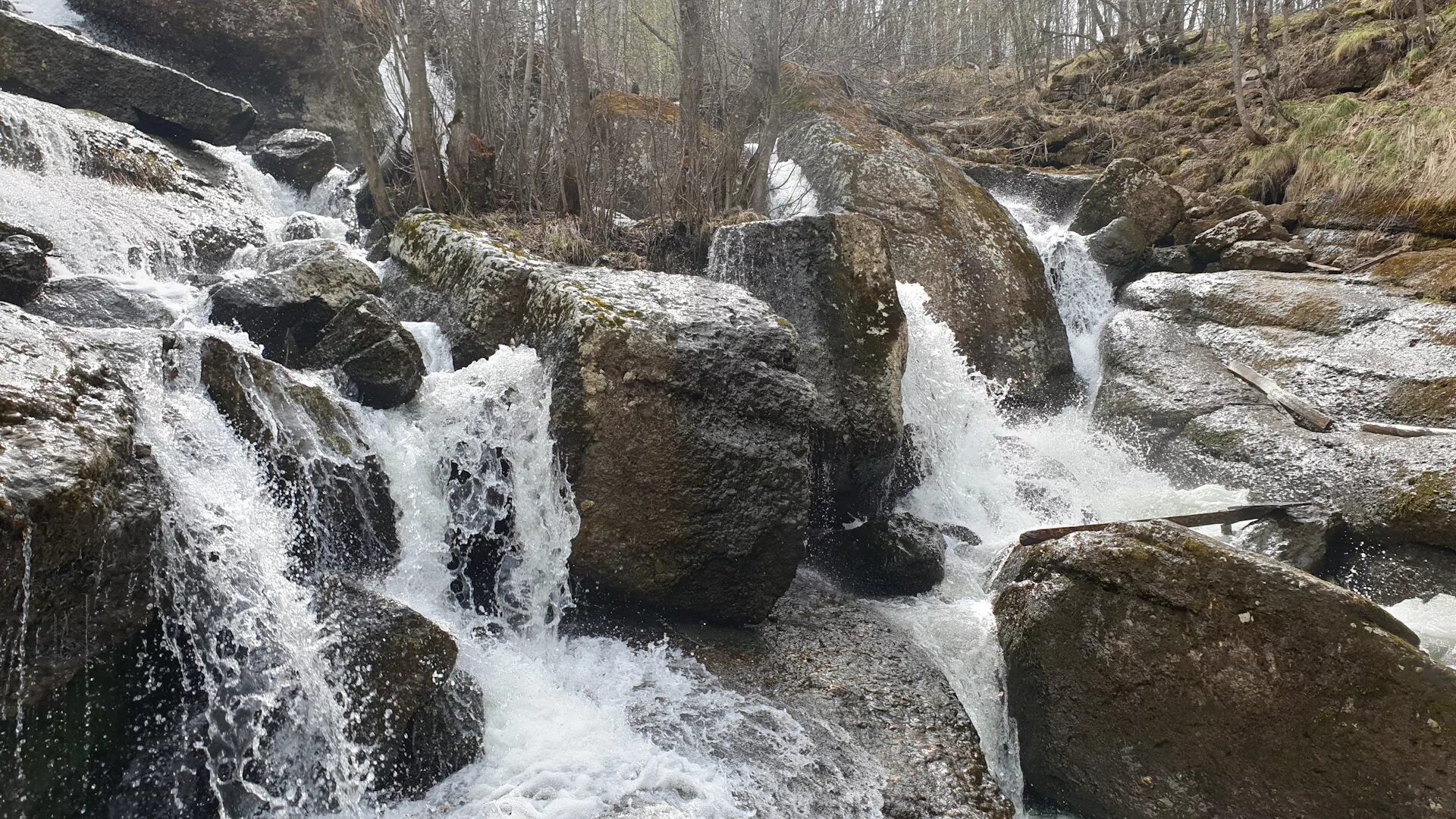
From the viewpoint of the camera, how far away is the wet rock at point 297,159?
10.1 meters

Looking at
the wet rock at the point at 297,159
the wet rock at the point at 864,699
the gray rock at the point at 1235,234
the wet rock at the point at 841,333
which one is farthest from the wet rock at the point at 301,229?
the gray rock at the point at 1235,234

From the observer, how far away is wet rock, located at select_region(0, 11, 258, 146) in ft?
28.1

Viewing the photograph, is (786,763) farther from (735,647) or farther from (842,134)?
(842,134)

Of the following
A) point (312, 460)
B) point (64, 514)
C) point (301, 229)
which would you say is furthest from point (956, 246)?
point (64, 514)

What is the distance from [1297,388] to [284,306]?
826 cm

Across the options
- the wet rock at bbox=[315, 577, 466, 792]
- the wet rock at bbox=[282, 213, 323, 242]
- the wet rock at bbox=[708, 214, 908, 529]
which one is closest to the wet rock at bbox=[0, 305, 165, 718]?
the wet rock at bbox=[315, 577, 466, 792]

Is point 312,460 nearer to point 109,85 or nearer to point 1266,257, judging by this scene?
point 109,85

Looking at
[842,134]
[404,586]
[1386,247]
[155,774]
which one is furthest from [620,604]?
[1386,247]

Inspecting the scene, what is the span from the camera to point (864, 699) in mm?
4234

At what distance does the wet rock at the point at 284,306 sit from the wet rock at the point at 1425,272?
9.38 metres

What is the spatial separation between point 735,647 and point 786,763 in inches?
38.7

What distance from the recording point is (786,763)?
3621mm

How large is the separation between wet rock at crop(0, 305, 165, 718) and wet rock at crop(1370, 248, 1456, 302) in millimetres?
9894

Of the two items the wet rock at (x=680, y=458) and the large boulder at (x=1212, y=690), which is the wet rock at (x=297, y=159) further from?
the large boulder at (x=1212, y=690)
